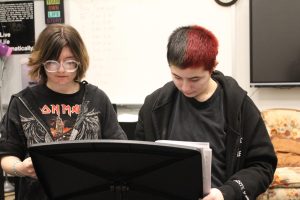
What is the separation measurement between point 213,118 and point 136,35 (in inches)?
93.9

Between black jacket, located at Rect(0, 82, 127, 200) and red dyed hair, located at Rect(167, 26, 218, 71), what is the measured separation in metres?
0.44

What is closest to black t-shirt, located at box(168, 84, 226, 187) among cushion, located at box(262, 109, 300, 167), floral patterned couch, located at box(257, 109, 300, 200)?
floral patterned couch, located at box(257, 109, 300, 200)

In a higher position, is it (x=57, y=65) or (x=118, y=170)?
(x=57, y=65)

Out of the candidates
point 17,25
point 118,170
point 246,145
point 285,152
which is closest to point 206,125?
point 246,145

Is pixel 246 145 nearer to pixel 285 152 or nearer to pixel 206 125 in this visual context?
pixel 206 125

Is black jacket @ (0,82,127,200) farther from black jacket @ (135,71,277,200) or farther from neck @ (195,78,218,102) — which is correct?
black jacket @ (135,71,277,200)

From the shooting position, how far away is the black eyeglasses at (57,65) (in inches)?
60.2

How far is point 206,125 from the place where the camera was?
1452 mm

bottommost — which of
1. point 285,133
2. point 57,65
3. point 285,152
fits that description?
point 285,152

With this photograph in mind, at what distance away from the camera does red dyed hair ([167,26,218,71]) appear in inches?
51.5

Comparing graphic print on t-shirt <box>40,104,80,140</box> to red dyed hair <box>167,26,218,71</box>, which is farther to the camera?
graphic print on t-shirt <box>40,104,80,140</box>

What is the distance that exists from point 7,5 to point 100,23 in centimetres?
103

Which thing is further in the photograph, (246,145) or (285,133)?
(285,133)

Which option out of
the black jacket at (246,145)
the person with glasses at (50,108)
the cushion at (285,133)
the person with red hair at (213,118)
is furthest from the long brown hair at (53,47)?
the cushion at (285,133)
